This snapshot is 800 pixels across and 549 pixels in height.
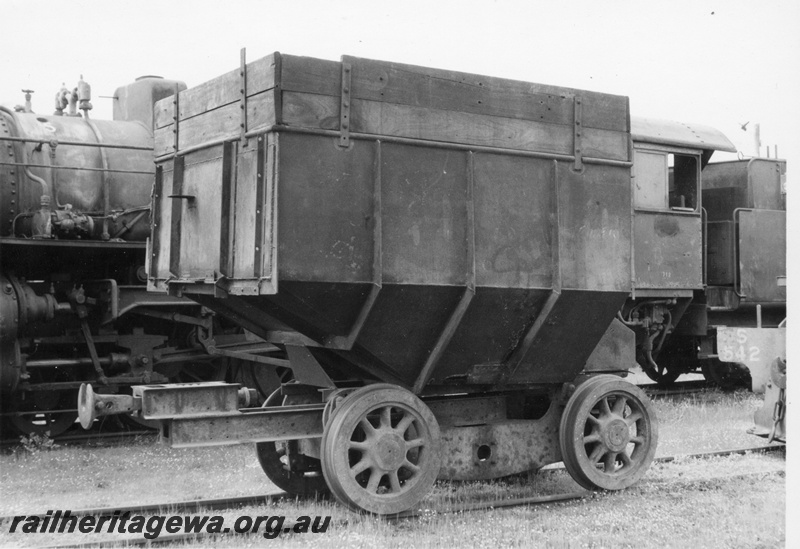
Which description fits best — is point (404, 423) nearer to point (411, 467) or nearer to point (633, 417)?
point (411, 467)

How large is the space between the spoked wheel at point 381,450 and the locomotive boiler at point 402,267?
0.05 ft

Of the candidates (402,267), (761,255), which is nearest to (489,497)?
(402,267)

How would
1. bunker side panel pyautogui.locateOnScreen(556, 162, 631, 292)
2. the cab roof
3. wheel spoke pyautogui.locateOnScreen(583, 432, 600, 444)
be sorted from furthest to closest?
1. the cab roof
2. wheel spoke pyautogui.locateOnScreen(583, 432, 600, 444)
3. bunker side panel pyautogui.locateOnScreen(556, 162, 631, 292)

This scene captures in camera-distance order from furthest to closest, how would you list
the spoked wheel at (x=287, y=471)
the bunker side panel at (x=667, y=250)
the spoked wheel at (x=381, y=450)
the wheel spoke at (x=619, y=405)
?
the bunker side panel at (x=667, y=250) < the wheel spoke at (x=619, y=405) < the spoked wheel at (x=287, y=471) < the spoked wheel at (x=381, y=450)

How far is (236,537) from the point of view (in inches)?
243

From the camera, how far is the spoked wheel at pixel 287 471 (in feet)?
24.1

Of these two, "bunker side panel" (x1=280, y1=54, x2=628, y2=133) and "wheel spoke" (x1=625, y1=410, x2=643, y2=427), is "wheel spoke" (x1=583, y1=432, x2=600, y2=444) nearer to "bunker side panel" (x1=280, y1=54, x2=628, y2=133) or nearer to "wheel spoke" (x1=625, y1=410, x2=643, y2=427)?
"wheel spoke" (x1=625, y1=410, x2=643, y2=427)

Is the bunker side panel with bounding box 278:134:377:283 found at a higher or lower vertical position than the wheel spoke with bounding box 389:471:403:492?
higher

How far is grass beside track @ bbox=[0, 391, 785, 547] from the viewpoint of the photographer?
6.28 meters

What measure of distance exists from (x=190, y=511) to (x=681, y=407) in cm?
767

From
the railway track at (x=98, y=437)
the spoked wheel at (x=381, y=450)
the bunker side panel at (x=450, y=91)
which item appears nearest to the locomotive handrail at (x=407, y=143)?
the bunker side panel at (x=450, y=91)

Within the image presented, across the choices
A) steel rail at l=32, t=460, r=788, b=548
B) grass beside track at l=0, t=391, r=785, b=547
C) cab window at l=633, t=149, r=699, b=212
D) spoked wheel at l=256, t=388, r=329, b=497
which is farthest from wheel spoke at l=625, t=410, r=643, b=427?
cab window at l=633, t=149, r=699, b=212

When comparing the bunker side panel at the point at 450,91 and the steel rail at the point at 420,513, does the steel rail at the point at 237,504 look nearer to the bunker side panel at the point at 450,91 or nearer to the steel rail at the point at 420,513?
the steel rail at the point at 420,513

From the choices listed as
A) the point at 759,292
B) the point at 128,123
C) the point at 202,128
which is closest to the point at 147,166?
the point at 128,123
